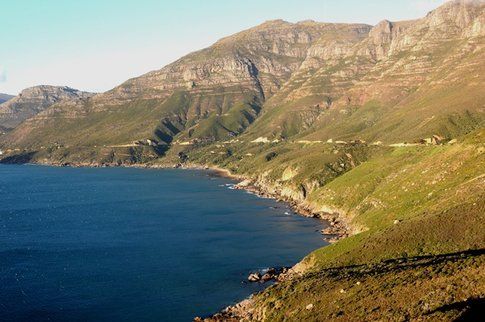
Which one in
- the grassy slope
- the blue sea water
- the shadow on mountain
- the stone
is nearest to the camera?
the shadow on mountain

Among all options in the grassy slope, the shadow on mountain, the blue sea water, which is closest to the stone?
the blue sea water

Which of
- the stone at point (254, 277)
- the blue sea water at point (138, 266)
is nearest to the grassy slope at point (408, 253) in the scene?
the stone at point (254, 277)

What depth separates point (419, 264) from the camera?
314 feet

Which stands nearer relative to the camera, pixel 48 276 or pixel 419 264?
pixel 419 264

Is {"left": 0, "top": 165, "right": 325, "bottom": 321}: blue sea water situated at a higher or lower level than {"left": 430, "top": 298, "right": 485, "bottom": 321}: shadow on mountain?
lower

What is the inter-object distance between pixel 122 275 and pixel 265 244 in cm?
4878

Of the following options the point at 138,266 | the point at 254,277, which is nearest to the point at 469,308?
the point at 254,277

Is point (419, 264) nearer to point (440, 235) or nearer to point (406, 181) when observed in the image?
point (440, 235)

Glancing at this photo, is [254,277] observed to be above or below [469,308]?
below

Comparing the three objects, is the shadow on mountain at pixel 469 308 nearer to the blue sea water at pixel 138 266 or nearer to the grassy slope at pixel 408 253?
the grassy slope at pixel 408 253

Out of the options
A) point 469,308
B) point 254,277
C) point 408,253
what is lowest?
point 254,277

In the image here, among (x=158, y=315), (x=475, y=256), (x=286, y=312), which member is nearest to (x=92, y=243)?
(x=158, y=315)

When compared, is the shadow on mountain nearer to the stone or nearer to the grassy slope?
the grassy slope

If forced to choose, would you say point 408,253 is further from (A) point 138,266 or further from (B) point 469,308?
(A) point 138,266
